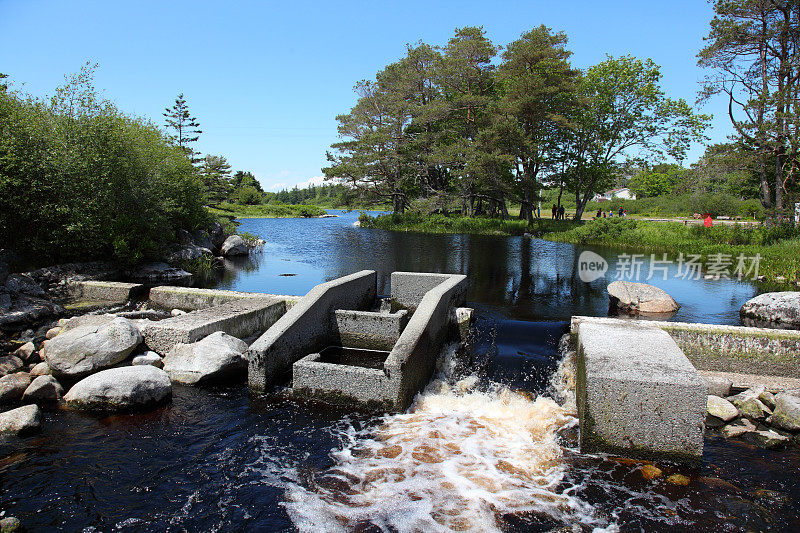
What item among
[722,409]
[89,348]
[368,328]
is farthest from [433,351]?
[89,348]

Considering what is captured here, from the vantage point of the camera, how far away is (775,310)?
37.4 feet

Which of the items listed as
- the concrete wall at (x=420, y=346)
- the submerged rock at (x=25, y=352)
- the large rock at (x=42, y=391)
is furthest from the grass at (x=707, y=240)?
the submerged rock at (x=25, y=352)

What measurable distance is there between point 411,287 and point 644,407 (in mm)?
6360

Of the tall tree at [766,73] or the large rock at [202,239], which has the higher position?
the tall tree at [766,73]

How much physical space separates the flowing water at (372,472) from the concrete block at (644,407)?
283 millimetres

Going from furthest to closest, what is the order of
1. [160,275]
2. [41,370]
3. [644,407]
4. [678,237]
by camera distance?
[678,237], [160,275], [41,370], [644,407]

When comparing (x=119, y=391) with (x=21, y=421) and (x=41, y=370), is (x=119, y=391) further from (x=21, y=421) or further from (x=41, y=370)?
(x=41, y=370)

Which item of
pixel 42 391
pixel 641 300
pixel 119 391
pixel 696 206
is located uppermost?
pixel 696 206

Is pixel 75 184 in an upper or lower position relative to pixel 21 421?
upper

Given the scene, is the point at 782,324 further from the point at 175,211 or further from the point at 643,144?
the point at 643,144

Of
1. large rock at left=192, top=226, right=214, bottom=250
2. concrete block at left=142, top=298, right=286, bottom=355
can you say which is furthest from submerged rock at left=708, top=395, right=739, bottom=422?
large rock at left=192, top=226, right=214, bottom=250

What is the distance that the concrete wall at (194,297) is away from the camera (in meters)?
10.9

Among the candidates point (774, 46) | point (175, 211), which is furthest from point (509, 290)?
point (774, 46)

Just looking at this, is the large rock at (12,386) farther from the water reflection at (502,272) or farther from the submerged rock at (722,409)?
the submerged rock at (722,409)
